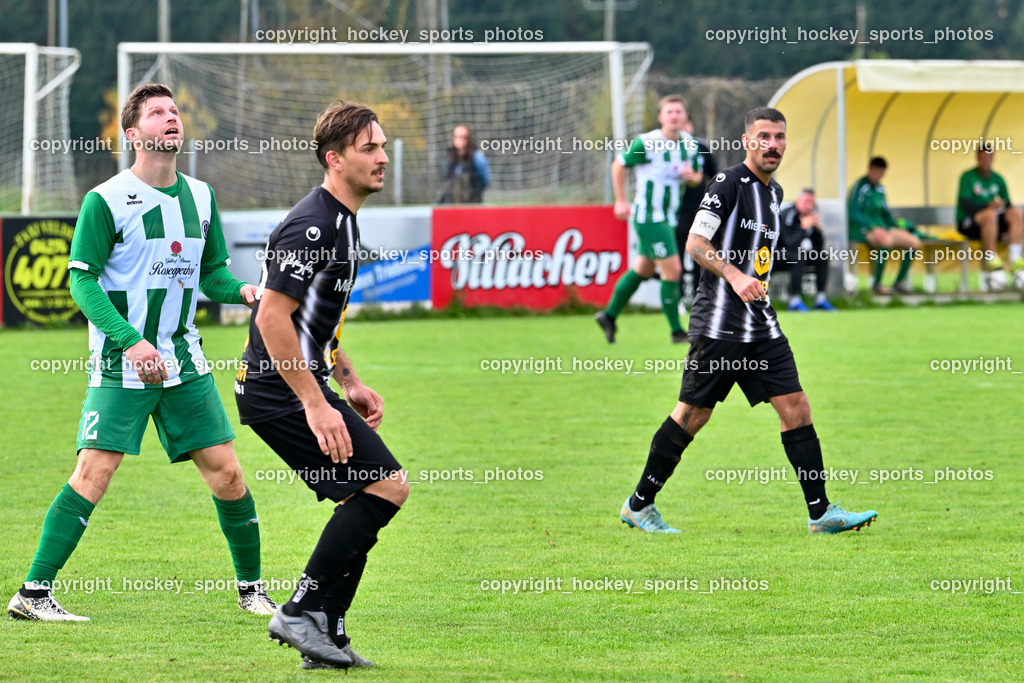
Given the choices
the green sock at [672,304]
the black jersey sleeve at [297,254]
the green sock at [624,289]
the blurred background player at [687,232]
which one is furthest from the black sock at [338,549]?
the blurred background player at [687,232]

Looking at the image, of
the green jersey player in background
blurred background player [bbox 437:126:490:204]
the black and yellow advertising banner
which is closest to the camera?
the green jersey player in background

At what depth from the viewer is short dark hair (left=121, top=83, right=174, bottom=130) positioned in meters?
4.96

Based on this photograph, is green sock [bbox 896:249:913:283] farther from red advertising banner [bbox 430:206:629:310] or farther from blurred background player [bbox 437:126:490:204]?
blurred background player [bbox 437:126:490:204]

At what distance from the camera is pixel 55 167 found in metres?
20.0

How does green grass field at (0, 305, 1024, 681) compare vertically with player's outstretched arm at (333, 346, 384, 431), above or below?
below

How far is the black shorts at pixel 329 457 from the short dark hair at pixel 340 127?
0.77 meters

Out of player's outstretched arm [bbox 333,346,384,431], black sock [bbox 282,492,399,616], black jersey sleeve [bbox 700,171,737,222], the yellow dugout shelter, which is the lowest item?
black sock [bbox 282,492,399,616]

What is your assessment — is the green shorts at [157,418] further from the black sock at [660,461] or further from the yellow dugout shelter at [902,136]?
the yellow dugout shelter at [902,136]

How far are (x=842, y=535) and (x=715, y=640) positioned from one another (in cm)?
188

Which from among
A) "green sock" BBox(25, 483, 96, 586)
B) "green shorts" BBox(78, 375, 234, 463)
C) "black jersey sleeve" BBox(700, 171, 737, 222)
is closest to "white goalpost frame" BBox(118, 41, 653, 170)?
"black jersey sleeve" BBox(700, 171, 737, 222)

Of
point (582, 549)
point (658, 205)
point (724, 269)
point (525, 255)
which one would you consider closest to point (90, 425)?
point (582, 549)

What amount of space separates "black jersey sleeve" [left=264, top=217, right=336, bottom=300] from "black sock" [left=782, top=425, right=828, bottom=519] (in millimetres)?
3075

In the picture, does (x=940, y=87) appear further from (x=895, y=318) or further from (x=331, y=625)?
(x=331, y=625)

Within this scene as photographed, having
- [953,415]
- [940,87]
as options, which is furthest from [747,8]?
[953,415]
